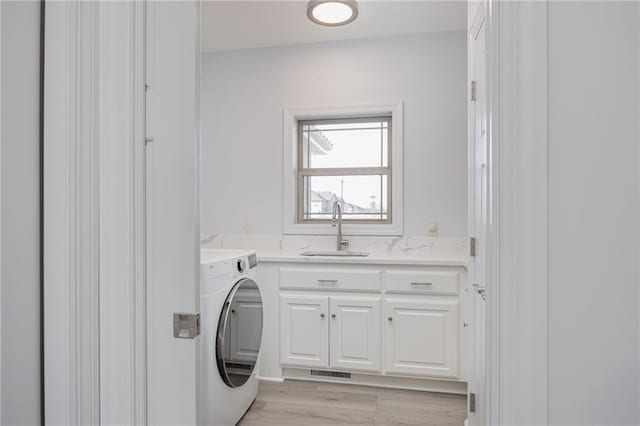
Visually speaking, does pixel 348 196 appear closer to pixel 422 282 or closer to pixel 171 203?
pixel 422 282

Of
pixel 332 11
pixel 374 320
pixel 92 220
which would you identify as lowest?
pixel 374 320

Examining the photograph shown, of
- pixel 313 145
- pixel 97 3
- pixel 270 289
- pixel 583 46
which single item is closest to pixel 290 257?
pixel 270 289

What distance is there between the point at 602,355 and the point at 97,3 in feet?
4.41

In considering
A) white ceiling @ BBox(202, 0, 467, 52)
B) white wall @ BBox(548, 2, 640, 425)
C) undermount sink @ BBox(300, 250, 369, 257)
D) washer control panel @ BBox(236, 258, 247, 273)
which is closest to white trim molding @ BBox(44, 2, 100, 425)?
white wall @ BBox(548, 2, 640, 425)

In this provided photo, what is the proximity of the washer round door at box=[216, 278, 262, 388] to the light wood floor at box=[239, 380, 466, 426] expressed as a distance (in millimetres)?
327

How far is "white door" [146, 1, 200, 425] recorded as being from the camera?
2.90ft

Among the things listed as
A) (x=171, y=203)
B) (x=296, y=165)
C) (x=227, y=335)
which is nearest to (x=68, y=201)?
(x=171, y=203)

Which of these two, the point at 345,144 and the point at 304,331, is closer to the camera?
the point at 304,331

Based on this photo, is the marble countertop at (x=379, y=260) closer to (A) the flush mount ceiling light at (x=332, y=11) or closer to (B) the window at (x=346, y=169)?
(B) the window at (x=346, y=169)

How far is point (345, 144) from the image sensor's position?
329 cm

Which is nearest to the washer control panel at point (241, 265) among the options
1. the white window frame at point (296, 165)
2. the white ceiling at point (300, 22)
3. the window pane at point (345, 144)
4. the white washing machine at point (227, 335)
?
the white washing machine at point (227, 335)

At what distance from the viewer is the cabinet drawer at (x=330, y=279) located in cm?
257

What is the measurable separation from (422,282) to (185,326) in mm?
1892

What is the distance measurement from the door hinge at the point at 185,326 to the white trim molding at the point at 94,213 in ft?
0.27
